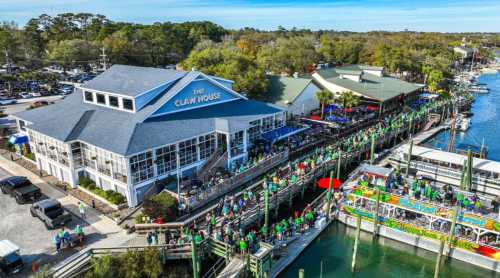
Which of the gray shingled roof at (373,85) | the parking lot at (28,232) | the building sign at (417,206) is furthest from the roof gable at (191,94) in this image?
the gray shingled roof at (373,85)

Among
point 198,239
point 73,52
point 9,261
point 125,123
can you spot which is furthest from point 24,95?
point 198,239

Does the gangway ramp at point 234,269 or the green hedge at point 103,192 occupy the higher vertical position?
the green hedge at point 103,192

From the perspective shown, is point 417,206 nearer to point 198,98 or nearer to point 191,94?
point 198,98

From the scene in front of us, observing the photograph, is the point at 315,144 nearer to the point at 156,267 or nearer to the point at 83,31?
the point at 156,267

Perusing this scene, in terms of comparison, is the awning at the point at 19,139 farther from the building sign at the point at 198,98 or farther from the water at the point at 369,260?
the water at the point at 369,260

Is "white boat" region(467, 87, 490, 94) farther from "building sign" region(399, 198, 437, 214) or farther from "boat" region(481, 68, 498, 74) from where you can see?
"building sign" region(399, 198, 437, 214)
